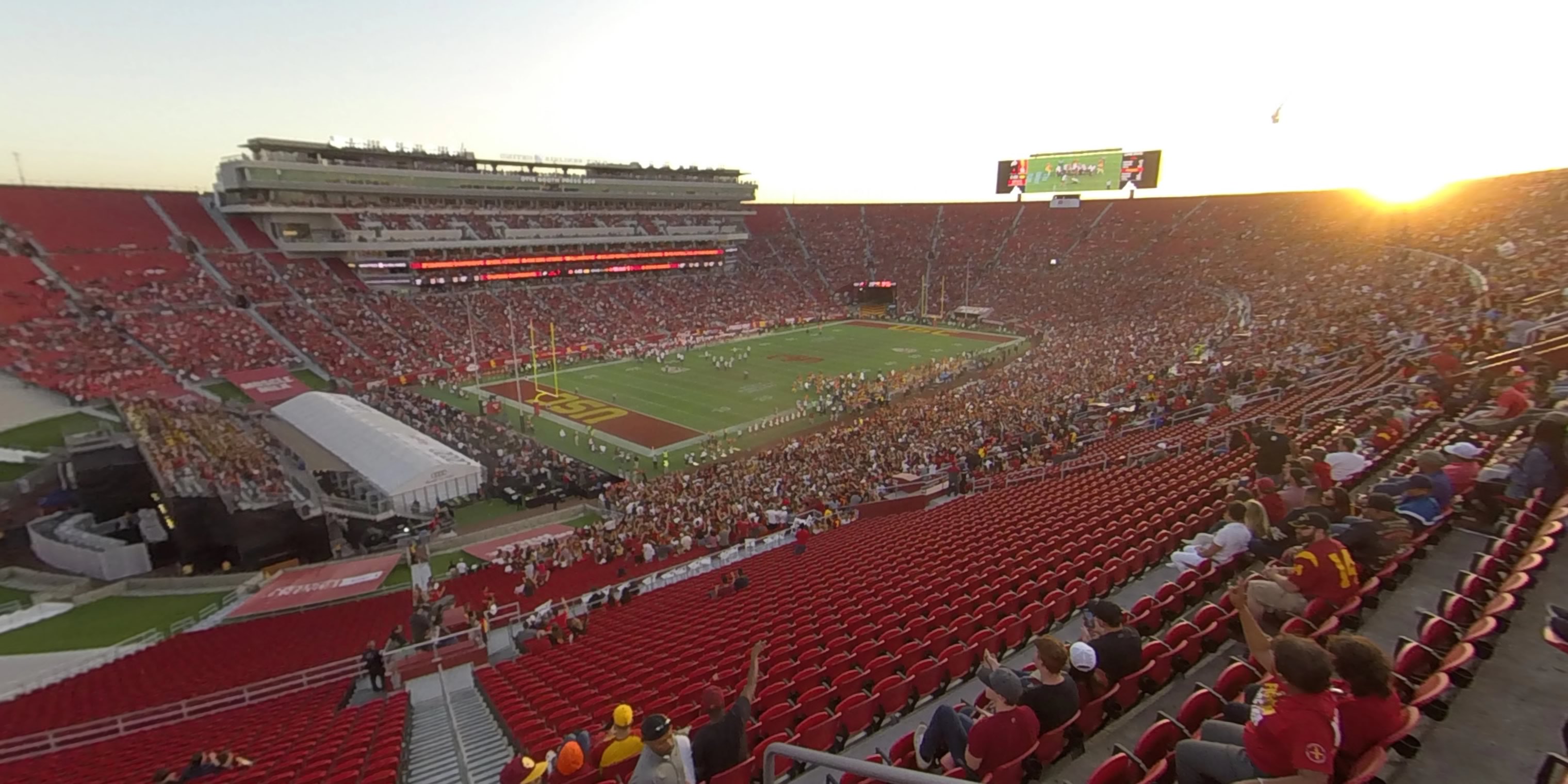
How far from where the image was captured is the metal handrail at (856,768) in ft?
8.48

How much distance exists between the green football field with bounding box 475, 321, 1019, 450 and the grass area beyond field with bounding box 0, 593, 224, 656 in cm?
1582

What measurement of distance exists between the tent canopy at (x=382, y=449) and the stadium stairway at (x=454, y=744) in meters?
12.2

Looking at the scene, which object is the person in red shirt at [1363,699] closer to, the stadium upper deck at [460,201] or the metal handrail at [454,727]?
the metal handrail at [454,727]

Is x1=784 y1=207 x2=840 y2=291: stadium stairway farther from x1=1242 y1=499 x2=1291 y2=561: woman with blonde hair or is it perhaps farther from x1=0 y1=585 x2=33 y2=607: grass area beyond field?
x1=1242 y1=499 x2=1291 y2=561: woman with blonde hair

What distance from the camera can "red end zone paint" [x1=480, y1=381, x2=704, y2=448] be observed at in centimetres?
3131

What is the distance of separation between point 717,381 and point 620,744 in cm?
3650

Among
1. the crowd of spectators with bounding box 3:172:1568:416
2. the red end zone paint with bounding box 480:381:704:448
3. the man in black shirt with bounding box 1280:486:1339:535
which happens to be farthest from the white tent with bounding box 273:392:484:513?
the man in black shirt with bounding box 1280:486:1339:535

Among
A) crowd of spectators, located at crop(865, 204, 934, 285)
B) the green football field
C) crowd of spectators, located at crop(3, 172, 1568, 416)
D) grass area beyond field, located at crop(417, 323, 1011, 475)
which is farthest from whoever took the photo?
crowd of spectators, located at crop(865, 204, 934, 285)


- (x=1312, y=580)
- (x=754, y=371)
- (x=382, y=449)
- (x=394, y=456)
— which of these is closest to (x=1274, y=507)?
(x=1312, y=580)

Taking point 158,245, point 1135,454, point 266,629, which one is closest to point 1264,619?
point 1135,454

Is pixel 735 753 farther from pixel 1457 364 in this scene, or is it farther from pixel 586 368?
pixel 586 368

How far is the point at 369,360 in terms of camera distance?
4153 cm

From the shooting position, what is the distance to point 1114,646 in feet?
15.8

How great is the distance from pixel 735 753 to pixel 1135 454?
1380 cm
